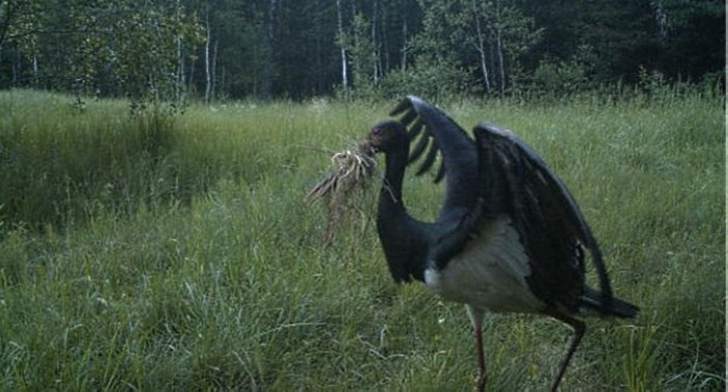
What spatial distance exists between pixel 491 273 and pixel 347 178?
699 millimetres

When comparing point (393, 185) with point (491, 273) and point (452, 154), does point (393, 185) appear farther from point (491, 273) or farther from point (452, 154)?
point (491, 273)

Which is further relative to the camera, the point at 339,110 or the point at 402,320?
the point at 339,110

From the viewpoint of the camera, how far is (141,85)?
683cm

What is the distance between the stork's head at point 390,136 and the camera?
2594 mm

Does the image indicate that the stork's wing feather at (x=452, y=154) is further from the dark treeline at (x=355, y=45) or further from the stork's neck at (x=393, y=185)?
the dark treeline at (x=355, y=45)

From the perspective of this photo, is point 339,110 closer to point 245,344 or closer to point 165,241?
point 165,241

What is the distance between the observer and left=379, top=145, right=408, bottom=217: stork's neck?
8.16 ft

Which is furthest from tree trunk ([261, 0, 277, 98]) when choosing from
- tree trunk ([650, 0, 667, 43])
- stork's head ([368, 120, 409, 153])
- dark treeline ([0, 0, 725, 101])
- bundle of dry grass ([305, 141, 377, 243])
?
stork's head ([368, 120, 409, 153])

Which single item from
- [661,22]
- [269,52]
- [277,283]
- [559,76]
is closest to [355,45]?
[559,76]

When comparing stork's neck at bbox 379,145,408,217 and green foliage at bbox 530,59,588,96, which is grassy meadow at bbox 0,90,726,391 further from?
green foliage at bbox 530,59,588,96

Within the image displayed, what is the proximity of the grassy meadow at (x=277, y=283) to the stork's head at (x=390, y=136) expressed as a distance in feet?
1.03

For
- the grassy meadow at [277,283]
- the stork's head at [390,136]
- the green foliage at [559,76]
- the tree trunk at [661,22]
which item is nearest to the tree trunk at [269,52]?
the green foliage at [559,76]

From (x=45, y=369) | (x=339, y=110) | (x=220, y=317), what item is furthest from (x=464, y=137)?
(x=339, y=110)

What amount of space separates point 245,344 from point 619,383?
1.52 meters
